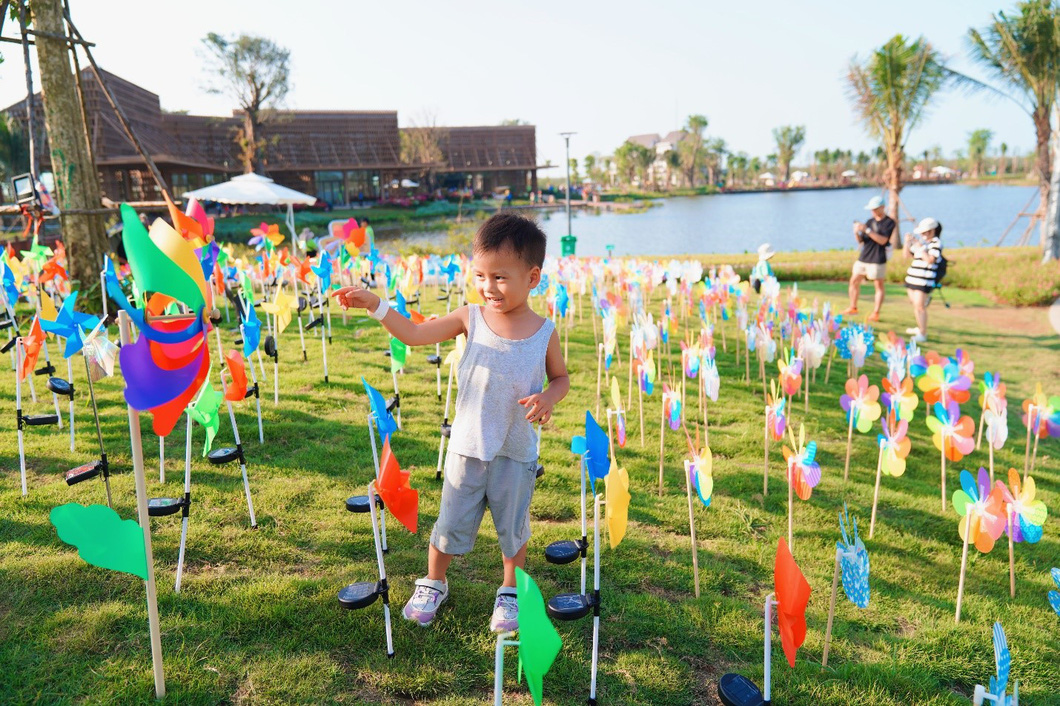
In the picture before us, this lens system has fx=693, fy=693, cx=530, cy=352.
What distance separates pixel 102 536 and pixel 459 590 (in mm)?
1241

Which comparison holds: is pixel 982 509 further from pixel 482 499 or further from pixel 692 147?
pixel 692 147

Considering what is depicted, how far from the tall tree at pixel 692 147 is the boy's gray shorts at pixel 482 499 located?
282ft

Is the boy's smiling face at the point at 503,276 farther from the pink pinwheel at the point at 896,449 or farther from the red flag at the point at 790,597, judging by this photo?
the pink pinwheel at the point at 896,449

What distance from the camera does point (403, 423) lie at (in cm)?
454

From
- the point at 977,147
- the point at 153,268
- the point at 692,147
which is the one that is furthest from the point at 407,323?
the point at 977,147

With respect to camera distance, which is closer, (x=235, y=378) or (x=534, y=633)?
(x=534, y=633)

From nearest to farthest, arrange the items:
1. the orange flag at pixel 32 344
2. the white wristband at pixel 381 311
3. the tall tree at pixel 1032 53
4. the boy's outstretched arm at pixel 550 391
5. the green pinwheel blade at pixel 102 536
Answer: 1. the green pinwheel blade at pixel 102 536
2. the boy's outstretched arm at pixel 550 391
3. the white wristband at pixel 381 311
4. the orange flag at pixel 32 344
5. the tall tree at pixel 1032 53

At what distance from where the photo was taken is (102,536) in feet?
6.08

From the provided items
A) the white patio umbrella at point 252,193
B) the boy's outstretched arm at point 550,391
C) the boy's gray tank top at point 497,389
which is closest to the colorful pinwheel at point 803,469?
the boy's outstretched arm at point 550,391

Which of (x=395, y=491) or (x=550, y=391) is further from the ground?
(x=550, y=391)

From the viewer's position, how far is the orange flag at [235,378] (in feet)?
9.79

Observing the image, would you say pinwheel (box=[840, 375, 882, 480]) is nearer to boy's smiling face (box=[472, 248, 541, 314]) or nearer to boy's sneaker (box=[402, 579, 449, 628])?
boy's smiling face (box=[472, 248, 541, 314])

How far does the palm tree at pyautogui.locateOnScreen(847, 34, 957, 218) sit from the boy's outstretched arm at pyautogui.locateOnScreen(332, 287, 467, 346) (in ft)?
59.4

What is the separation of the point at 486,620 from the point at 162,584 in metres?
1.21
